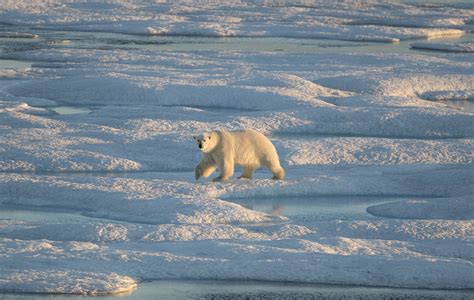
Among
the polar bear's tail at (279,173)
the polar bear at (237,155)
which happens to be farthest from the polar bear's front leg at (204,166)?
the polar bear's tail at (279,173)

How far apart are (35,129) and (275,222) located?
14.5 ft

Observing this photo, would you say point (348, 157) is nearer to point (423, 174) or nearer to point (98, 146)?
point (423, 174)

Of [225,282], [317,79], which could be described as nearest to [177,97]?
[317,79]

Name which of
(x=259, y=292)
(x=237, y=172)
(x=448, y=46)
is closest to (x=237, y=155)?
(x=237, y=172)

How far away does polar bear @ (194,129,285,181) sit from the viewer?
938 centimetres

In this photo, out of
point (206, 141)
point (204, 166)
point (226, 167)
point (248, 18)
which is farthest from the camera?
point (248, 18)

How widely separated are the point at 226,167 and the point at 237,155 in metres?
0.18

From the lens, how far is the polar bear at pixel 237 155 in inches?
369

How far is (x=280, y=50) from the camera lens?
21.6 metres

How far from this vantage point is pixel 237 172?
10.5 metres

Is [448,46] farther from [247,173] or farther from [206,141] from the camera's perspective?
[206,141]

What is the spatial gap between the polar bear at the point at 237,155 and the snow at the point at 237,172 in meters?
0.21

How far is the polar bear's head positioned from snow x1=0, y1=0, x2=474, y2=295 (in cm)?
→ 33

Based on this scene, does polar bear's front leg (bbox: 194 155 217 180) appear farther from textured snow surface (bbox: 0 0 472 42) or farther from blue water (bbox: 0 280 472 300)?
textured snow surface (bbox: 0 0 472 42)
